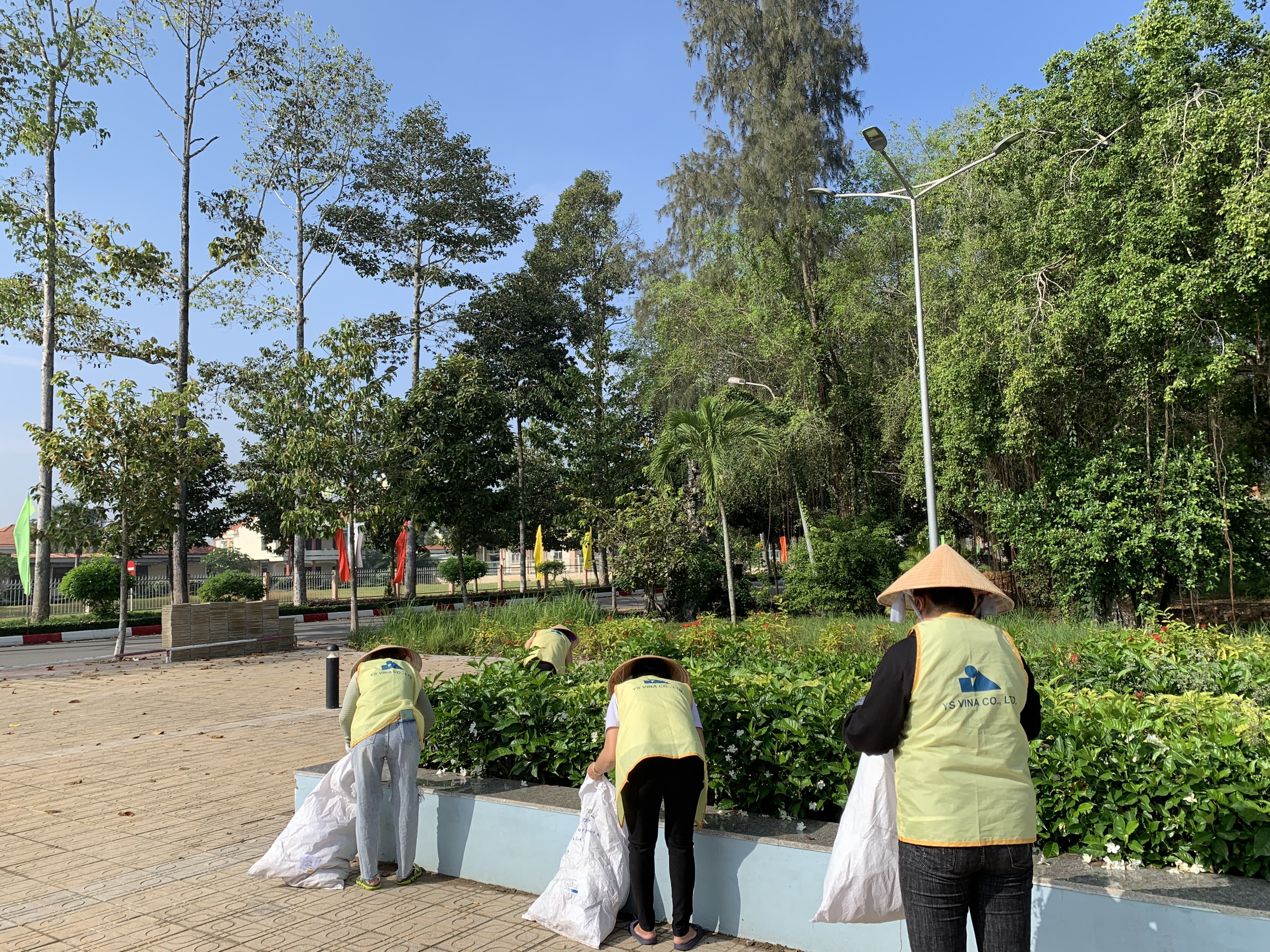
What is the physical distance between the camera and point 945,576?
2.94 metres

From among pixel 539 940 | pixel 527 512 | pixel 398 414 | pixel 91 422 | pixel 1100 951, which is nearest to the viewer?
pixel 1100 951

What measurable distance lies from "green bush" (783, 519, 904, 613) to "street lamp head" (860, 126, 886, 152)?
7965mm

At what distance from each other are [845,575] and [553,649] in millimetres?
11803

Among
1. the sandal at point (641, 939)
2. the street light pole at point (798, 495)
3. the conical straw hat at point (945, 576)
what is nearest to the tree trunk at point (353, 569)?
the street light pole at point (798, 495)

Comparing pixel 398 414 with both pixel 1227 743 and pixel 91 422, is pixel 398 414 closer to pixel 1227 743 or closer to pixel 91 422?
pixel 91 422

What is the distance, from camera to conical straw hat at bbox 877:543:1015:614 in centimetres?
291

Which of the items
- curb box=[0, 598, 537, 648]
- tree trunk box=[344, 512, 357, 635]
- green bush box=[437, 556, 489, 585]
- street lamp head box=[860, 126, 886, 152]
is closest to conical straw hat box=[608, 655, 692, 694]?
street lamp head box=[860, 126, 886, 152]

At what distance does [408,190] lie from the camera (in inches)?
1293

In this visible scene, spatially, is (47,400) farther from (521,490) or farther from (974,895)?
(974,895)

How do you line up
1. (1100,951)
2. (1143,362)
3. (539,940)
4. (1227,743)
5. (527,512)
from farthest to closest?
(527,512)
(1143,362)
(539,940)
(1227,743)
(1100,951)

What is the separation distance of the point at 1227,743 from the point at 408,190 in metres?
33.1

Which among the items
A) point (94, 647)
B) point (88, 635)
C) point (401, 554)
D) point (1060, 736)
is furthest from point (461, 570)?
point (1060, 736)

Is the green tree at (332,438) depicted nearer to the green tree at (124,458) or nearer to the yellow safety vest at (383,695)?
the green tree at (124,458)

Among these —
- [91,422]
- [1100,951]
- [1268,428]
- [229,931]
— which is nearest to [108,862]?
[229,931]
